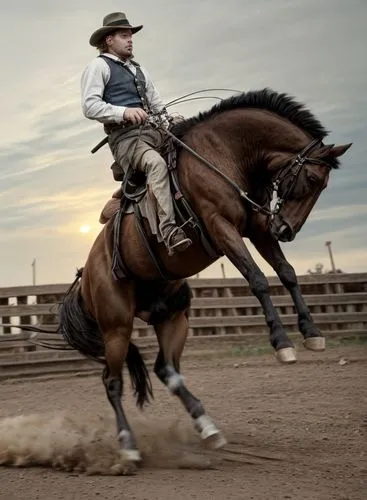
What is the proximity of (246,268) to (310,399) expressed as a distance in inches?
139

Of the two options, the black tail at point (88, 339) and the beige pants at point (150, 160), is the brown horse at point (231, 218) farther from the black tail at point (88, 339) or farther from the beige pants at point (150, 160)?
the black tail at point (88, 339)

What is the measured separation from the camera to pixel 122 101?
6.20 m

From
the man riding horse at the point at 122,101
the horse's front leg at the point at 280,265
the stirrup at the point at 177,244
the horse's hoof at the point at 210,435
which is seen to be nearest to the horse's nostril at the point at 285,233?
the horse's front leg at the point at 280,265

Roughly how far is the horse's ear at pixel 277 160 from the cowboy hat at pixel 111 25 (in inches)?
70.4

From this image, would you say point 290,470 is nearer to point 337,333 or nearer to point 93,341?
point 93,341

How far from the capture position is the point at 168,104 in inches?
250

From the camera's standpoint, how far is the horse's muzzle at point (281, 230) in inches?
210

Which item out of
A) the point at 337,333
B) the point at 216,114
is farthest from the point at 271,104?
the point at 337,333

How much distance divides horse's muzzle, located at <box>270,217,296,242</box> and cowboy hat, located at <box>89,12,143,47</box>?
2214 mm

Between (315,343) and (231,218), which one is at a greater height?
(231,218)

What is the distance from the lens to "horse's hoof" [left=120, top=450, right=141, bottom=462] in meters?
5.79

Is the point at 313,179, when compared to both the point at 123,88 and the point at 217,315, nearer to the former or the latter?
the point at 123,88

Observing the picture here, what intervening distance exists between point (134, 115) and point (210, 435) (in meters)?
2.64

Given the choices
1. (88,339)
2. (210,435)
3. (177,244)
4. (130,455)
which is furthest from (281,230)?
(88,339)
